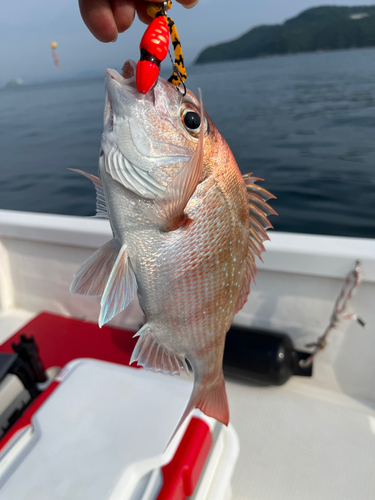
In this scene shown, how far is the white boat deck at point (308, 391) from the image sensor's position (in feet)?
5.14

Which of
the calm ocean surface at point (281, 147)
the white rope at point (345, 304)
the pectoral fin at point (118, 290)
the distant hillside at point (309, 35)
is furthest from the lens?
the distant hillside at point (309, 35)

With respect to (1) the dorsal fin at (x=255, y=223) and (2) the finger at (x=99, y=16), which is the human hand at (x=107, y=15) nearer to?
(2) the finger at (x=99, y=16)

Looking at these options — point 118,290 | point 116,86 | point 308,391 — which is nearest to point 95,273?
point 118,290

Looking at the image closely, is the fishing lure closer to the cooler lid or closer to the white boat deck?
the cooler lid

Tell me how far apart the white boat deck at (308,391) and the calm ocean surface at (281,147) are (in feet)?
7.19

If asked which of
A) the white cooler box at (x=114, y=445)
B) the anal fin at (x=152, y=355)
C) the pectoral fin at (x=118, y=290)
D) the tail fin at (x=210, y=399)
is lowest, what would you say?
the white cooler box at (x=114, y=445)

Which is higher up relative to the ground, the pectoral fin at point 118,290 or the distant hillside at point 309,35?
the distant hillside at point 309,35

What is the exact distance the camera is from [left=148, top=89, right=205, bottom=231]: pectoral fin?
57cm

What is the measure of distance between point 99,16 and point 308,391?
83.2 inches

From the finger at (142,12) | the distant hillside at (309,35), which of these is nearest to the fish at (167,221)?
the finger at (142,12)

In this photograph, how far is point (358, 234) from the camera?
3.82m

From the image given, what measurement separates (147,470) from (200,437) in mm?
221

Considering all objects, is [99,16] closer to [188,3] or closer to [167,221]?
[188,3]

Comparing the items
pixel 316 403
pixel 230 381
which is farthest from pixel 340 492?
pixel 230 381
